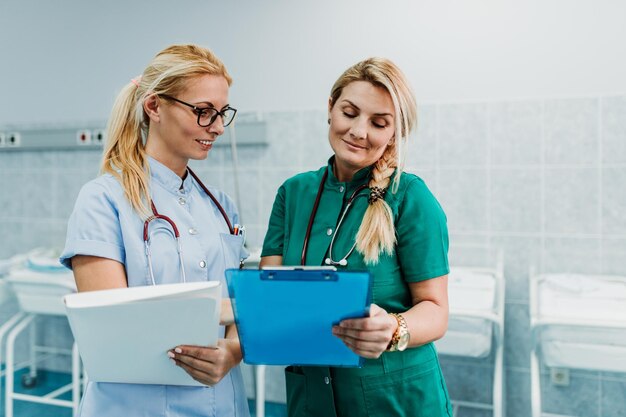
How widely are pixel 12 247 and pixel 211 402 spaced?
2667 millimetres

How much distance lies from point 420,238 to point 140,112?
0.61 meters

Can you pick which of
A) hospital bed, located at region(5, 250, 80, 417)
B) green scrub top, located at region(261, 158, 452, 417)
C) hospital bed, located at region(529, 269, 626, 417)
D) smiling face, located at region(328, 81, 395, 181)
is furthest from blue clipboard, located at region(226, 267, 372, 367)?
hospital bed, located at region(5, 250, 80, 417)

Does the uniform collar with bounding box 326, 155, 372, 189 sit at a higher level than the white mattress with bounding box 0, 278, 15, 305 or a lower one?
higher

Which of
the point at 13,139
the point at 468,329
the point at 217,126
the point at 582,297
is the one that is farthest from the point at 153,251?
the point at 13,139

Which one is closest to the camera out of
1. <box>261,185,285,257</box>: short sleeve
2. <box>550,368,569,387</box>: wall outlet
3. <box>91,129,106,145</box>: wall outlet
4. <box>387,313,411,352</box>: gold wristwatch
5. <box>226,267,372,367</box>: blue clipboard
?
<box>226,267,372,367</box>: blue clipboard

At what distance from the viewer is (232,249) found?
1.26 meters

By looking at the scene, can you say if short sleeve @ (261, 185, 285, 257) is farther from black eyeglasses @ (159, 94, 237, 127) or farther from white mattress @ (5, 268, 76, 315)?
white mattress @ (5, 268, 76, 315)

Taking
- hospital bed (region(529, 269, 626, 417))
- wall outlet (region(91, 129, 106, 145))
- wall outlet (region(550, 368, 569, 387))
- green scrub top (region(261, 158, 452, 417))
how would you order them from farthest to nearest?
wall outlet (region(91, 129, 106, 145)) < wall outlet (region(550, 368, 569, 387)) < hospital bed (region(529, 269, 626, 417)) < green scrub top (region(261, 158, 452, 417))

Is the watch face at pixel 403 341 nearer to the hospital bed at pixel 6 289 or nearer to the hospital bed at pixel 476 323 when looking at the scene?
the hospital bed at pixel 476 323

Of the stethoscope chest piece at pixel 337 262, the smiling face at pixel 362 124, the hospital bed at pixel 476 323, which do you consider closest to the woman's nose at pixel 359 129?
the smiling face at pixel 362 124

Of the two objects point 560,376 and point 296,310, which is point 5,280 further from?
point 560,376

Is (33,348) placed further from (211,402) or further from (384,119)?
(384,119)

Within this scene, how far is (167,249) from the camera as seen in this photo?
3.69ft

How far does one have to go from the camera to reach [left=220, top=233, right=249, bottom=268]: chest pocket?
4.05 ft
